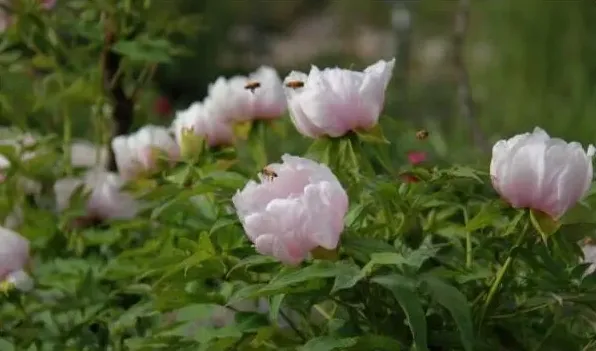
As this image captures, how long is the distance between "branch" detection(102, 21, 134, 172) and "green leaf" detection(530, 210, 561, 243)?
657mm

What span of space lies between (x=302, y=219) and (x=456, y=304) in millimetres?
119

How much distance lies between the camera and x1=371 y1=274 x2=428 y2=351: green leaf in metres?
0.82

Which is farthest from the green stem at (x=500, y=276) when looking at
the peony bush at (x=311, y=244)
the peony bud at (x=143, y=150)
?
the peony bud at (x=143, y=150)

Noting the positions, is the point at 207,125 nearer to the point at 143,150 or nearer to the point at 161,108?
the point at 143,150

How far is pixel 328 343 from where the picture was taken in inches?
33.7

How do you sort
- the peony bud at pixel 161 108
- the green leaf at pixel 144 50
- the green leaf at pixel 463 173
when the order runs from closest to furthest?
the green leaf at pixel 463 173
the green leaf at pixel 144 50
the peony bud at pixel 161 108

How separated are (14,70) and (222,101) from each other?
0.28m

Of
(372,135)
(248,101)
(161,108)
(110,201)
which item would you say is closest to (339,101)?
(372,135)

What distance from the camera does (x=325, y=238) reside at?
2.77 feet

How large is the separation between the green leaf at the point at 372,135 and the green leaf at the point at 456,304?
144mm

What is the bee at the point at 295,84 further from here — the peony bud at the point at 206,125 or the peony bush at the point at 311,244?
the peony bud at the point at 206,125

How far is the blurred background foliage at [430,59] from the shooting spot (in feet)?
10.4

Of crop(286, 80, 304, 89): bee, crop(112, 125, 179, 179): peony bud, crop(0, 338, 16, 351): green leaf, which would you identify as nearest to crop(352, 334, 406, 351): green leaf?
crop(286, 80, 304, 89): bee

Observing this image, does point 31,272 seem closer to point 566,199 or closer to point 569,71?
point 566,199
